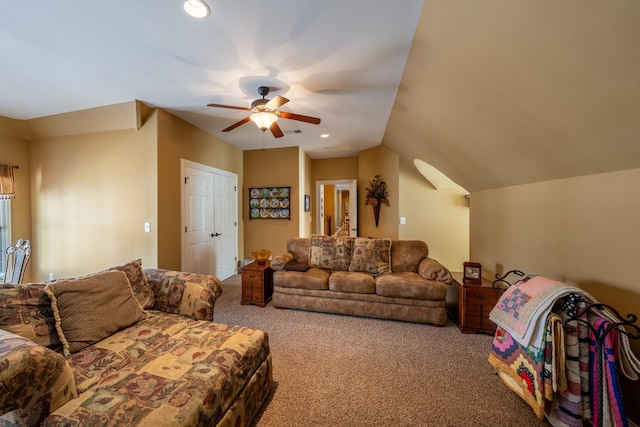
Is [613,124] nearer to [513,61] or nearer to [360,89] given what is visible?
[513,61]

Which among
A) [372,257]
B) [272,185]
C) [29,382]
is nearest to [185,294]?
[29,382]

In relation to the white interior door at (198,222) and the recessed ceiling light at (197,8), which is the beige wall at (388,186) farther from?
the recessed ceiling light at (197,8)

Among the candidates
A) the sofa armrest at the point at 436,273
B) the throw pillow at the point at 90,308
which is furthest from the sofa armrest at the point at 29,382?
the sofa armrest at the point at 436,273

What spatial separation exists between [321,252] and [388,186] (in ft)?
7.93

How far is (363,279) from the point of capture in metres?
2.88

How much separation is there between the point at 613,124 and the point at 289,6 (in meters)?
2.08

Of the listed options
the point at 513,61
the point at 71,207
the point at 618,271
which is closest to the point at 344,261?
the point at 618,271

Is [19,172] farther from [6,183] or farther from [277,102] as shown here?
[277,102]

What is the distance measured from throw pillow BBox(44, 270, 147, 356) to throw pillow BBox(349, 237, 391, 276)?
240 centimetres

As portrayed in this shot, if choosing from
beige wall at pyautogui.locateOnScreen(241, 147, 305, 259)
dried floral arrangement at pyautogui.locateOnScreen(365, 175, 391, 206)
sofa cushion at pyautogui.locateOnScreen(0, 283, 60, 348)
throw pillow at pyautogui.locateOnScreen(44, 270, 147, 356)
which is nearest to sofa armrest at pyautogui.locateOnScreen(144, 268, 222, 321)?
throw pillow at pyautogui.locateOnScreen(44, 270, 147, 356)

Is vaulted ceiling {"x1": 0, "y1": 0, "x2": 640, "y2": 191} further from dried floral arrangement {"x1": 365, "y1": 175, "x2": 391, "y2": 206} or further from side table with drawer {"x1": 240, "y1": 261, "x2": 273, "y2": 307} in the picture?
side table with drawer {"x1": 240, "y1": 261, "x2": 273, "y2": 307}

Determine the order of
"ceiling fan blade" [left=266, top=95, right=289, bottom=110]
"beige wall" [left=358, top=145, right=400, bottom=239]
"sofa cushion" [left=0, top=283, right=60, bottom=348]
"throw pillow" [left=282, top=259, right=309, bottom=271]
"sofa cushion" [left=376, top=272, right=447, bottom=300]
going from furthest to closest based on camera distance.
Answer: "beige wall" [left=358, top=145, right=400, bottom=239] < "throw pillow" [left=282, top=259, right=309, bottom=271] < "sofa cushion" [left=376, top=272, right=447, bottom=300] < "ceiling fan blade" [left=266, top=95, right=289, bottom=110] < "sofa cushion" [left=0, top=283, right=60, bottom=348]

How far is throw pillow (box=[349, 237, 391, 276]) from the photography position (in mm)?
3143

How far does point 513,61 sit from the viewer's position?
146 centimetres
